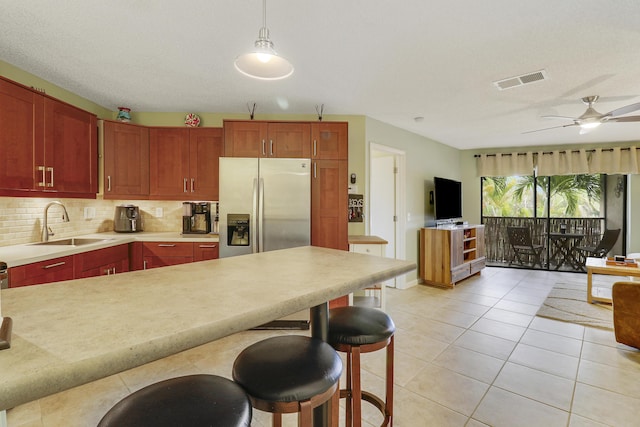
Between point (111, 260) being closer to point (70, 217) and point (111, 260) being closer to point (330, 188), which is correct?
point (70, 217)

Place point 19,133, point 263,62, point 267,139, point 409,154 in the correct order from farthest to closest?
point 409,154, point 267,139, point 19,133, point 263,62

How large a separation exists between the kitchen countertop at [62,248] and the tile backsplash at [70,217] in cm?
10

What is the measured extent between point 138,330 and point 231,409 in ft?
1.13

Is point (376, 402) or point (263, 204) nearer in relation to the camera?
point (376, 402)

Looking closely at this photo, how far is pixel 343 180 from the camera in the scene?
3.38 metres

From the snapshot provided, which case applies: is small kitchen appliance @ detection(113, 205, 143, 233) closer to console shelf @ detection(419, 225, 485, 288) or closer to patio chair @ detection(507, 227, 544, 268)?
console shelf @ detection(419, 225, 485, 288)

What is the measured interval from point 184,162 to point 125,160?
2.00 feet

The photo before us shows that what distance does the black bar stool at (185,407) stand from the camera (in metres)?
0.73

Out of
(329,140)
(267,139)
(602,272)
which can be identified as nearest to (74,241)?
(267,139)

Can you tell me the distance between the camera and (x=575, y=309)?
3.56 metres

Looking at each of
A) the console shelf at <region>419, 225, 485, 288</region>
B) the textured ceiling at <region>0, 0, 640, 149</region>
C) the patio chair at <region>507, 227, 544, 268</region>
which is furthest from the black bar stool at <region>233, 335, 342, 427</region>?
the patio chair at <region>507, 227, 544, 268</region>

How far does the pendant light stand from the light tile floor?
198 cm

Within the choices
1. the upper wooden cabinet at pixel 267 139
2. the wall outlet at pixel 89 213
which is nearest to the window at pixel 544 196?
the upper wooden cabinet at pixel 267 139

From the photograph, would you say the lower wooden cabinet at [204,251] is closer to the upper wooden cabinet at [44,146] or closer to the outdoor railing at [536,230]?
the upper wooden cabinet at [44,146]
